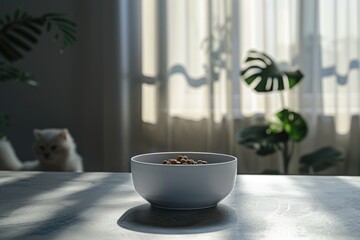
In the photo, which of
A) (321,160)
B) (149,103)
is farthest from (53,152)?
(321,160)

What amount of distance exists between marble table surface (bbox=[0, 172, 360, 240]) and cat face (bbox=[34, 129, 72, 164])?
1550mm

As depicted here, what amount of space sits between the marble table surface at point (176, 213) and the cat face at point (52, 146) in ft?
5.09

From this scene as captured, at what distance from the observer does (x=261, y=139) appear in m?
2.43

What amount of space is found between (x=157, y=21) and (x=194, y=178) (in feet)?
7.19

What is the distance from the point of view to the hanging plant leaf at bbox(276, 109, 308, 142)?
7.79 feet

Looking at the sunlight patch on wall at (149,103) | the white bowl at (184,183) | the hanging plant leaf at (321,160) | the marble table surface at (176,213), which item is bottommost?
the hanging plant leaf at (321,160)

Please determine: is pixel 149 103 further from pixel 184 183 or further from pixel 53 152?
pixel 184 183

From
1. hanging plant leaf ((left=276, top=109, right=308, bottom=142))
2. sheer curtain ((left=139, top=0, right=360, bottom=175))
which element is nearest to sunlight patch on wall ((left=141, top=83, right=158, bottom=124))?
sheer curtain ((left=139, top=0, right=360, bottom=175))

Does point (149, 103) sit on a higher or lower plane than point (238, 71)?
lower

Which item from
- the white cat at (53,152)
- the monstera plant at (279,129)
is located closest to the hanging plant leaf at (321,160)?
the monstera plant at (279,129)

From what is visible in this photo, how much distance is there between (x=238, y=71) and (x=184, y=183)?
82.3 inches

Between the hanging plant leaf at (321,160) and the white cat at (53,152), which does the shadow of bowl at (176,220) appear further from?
the white cat at (53,152)

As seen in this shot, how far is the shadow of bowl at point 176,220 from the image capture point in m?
0.66

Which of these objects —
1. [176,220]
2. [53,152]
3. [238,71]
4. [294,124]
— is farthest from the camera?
[238,71]
